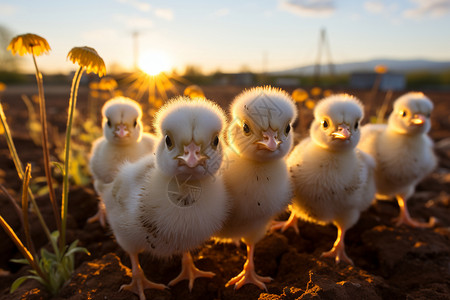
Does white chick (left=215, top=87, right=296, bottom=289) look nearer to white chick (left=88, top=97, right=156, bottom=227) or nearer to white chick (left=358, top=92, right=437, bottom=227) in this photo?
white chick (left=88, top=97, right=156, bottom=227)

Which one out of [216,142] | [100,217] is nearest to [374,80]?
[100,217]

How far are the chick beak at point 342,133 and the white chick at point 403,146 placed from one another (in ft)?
4.27

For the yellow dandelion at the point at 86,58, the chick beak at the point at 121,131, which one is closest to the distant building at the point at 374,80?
the chick beak at the point at 121,131

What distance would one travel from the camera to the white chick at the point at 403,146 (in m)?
3.63

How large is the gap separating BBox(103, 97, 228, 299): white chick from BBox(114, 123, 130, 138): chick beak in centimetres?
70

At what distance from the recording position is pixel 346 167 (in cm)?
297

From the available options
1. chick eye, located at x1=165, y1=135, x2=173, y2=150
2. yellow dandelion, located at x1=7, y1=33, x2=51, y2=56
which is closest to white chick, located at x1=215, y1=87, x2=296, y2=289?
chick eye, located at x1=165, y1=135, x2=173, y2=150

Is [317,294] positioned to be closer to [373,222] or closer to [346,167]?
[346,167]

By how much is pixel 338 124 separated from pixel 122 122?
2.05 metres

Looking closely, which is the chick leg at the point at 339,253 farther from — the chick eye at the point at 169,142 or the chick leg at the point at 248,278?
the chick eye at the point at 169,142

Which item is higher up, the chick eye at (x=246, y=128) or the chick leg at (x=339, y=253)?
the chick eye at (x=246, y=128)

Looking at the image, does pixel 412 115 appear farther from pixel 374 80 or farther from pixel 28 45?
pixel 374 80

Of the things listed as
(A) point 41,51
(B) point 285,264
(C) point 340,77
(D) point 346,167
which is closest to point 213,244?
(B) point 285,264

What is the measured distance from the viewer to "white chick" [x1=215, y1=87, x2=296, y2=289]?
225cm
